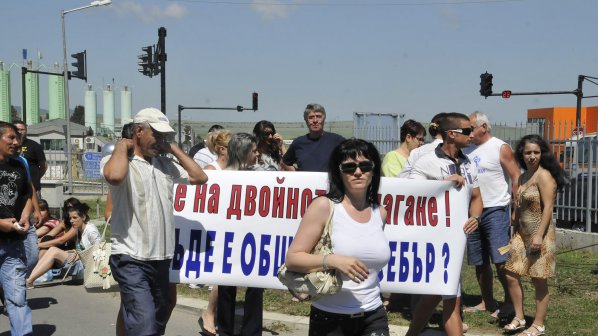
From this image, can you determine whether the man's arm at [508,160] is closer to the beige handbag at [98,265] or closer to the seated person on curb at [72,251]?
the beige handbag at [98,265]

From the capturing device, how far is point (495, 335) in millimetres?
6473

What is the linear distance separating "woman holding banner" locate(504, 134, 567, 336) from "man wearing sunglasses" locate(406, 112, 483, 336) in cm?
78

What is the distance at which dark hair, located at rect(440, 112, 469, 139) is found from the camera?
5488mm

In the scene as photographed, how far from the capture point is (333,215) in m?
3.72

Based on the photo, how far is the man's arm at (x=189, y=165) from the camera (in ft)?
16.4

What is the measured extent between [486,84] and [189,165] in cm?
2731

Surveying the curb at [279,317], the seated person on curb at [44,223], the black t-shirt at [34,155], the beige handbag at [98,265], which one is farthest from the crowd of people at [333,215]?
the seated person on curb at [44,223]

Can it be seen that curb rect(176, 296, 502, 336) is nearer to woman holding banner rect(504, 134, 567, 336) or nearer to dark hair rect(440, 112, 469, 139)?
woman holding banner rect(504, 134, 567, 336)

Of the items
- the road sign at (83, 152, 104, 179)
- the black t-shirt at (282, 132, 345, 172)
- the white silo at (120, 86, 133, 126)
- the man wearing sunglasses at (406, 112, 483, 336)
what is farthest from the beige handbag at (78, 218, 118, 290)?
the white silo at (120, 86, 133, 126)

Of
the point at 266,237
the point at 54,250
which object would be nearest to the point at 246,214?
the point at 266,237

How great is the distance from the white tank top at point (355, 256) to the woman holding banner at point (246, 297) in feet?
7.57

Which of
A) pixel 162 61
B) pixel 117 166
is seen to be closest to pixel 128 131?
pixel 117 166

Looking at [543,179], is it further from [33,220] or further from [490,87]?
[490,87]

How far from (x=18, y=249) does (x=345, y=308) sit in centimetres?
331
